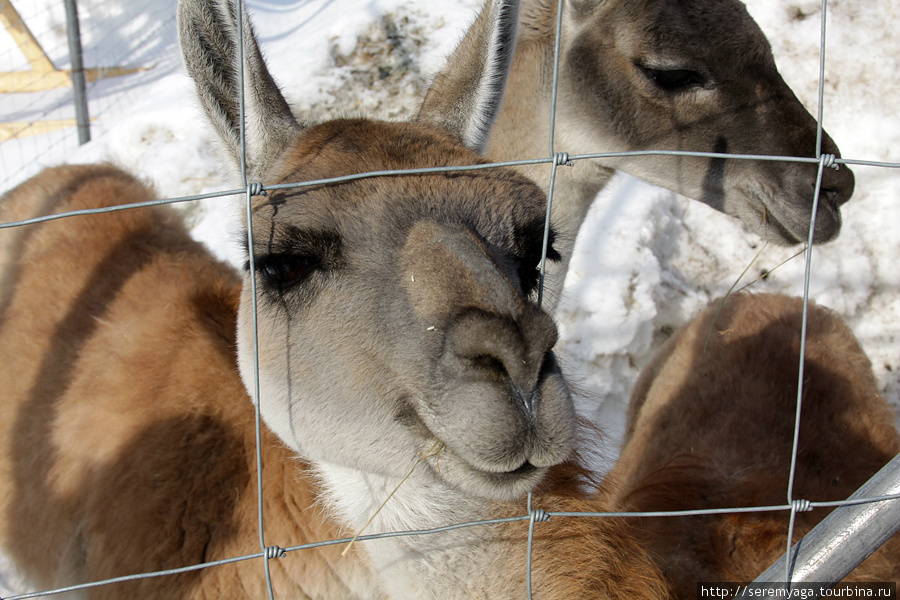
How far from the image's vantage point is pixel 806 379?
2922mm

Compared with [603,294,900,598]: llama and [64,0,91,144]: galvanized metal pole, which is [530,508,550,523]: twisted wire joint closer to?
[603,294,900,598]: llama

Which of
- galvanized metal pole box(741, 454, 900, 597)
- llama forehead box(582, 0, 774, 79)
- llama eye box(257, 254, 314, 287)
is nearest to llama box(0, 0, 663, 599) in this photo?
llama eye box(257, 254, 314, 287)

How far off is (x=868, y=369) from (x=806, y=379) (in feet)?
2.36

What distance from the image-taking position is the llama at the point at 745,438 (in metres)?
2.24

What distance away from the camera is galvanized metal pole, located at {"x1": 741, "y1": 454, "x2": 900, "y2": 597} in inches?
55.1

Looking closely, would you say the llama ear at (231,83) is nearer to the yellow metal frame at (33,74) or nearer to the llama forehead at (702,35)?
the llama forehead at (702,35)

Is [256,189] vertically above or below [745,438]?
above

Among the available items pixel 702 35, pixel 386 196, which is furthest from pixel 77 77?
pixel 386 196

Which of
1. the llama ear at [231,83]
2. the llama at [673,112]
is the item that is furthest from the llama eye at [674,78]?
the llama ear at [231,83]

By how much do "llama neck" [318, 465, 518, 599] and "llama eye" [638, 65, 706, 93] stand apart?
7.49ft

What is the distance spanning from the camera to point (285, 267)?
1635 mm

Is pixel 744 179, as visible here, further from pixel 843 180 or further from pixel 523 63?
pixel 523 63

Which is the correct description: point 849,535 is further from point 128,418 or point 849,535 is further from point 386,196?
point 128,418

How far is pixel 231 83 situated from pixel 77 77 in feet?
19.7
